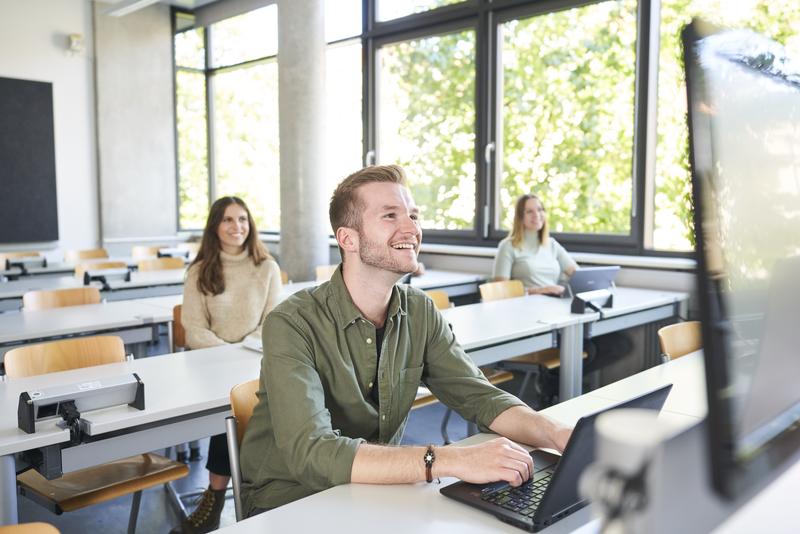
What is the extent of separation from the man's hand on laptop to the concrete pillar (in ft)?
16.2

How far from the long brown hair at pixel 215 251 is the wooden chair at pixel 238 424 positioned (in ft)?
5.26

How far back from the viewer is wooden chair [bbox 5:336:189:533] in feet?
6.79

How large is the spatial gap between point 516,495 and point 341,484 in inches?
13.6

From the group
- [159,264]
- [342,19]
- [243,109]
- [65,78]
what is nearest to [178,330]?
[159,264]

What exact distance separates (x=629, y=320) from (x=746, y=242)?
3531mm

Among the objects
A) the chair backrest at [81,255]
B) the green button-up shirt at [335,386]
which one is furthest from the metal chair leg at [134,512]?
the chair backrest at [81,255]

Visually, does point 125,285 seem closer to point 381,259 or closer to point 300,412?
point 381,259

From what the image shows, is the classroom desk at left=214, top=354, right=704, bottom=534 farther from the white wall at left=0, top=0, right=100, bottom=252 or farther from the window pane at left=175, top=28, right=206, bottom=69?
the window pane at left=175, top=28, right=206, bottom=69

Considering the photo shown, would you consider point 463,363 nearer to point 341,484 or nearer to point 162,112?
point 341,484

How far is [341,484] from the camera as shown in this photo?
141 centimetres

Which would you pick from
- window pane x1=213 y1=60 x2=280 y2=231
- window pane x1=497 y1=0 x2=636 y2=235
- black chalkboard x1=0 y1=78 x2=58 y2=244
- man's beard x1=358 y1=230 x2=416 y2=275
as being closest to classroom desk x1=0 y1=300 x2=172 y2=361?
man's beard x1=358 y1=230 x2=416 y2=275

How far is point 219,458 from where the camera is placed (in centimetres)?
253

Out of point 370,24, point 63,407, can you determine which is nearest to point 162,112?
point 370,24

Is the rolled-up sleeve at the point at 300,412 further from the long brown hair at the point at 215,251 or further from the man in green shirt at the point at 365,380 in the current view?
the long brown hair at the point at 215,251
